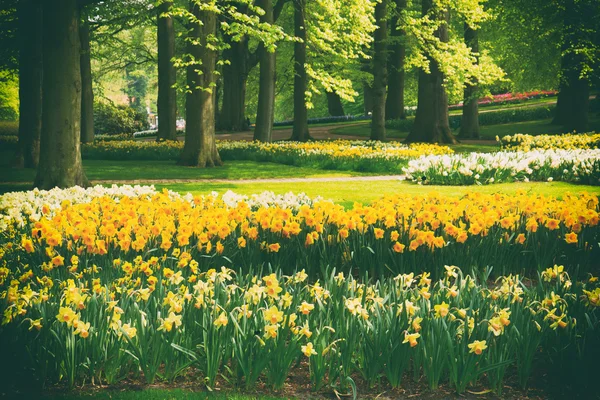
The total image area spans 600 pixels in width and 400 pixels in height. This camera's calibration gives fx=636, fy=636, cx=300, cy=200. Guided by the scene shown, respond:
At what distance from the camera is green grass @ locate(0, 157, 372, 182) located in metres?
14.2

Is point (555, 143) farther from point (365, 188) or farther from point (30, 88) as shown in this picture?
point (30, 88)

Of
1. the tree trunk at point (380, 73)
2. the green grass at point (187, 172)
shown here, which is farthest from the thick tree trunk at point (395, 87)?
the green grass at point (187, 172)

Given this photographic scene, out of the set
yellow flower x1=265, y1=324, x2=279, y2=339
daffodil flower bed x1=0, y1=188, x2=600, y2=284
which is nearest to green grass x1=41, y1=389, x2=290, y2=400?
yellow flower x1=265, y1=324, x2=279, y2=339

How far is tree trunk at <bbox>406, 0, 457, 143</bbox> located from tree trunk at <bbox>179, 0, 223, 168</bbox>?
362 inches

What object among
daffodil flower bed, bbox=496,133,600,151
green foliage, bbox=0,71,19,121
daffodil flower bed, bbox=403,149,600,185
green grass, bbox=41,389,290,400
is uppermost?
green foliage, bbox=0,71,19,121

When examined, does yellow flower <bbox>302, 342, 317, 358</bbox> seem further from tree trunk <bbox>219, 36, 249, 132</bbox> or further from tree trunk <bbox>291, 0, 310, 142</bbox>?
tree trunk <bbox>219, 36, 249, 132</bbox>

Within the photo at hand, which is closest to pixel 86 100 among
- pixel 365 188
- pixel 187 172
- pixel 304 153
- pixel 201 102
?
pixel 201 102

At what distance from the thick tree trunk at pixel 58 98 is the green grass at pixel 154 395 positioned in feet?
23.4

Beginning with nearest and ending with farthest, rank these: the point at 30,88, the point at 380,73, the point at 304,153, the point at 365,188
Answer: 1. the point at 365,188
2. the point at 30,88
3. the point at 304,153
4. the point at 380,73

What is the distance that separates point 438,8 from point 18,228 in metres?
17.3

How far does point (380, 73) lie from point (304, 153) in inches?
265

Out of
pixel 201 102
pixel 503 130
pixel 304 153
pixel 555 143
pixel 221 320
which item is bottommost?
pixel 221 320

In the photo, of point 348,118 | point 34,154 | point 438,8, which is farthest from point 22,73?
point 348,118

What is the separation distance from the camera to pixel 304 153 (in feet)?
56.8
